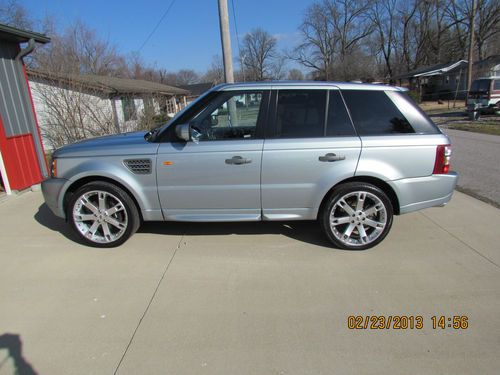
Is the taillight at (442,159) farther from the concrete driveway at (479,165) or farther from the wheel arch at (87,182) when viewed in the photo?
the wheel arch at (87,182)

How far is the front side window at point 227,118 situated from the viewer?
3.72 m

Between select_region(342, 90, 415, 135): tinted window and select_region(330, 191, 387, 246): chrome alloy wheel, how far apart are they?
736 mm

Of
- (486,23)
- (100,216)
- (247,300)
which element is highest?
(486,23)

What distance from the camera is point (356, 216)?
3.69m

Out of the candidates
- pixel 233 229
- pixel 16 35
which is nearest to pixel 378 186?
pixel 233 229

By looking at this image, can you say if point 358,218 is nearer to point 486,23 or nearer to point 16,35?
point 16,35

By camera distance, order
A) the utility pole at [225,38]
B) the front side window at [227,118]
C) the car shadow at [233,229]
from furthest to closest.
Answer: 1. the utility pole at [225,38]
2. the car shadow at [233,229]
3. the front side window at [227,118]

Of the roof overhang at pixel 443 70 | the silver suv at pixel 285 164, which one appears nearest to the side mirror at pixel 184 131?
the silver suv at pixel 285 164

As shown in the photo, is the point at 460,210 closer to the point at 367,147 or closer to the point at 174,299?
the point at 367,147

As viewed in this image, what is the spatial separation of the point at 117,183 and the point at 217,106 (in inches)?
57.6

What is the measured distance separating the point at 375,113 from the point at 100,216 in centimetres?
336

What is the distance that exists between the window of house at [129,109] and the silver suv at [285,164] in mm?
10924

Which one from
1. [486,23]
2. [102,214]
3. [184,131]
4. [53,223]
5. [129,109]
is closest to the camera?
[184,131]

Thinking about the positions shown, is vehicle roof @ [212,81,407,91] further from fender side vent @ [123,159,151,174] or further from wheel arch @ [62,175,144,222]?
wheel arch @ [62,175,144,222]
